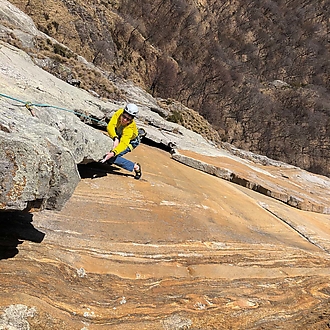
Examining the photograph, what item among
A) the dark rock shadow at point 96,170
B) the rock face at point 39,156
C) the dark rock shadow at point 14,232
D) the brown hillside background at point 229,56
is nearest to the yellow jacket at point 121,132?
the dark rock shadow at point 96,170

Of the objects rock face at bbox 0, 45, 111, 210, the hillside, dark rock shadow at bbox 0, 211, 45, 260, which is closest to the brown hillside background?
the hillside

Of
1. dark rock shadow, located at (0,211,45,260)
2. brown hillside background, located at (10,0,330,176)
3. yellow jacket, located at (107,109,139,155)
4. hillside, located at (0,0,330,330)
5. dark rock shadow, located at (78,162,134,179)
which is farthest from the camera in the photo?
brown hillside background, located at (10,0,330,176)

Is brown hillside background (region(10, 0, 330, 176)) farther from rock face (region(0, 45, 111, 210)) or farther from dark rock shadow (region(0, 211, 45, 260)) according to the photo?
dark rock shadow (region(0, 211, 45, 260))

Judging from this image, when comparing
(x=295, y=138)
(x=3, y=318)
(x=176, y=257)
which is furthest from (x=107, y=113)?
(x=295, y=138)

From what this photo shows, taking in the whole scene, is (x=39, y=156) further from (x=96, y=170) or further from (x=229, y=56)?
(x=229, y=56)

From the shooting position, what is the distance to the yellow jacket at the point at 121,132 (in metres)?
5.04

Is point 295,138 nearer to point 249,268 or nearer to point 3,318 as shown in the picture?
point 249,268

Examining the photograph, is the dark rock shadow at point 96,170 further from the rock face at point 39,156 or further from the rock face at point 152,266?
the rock face at point 39,156

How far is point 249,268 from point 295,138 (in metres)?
36.9

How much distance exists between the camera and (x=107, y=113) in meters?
7.75

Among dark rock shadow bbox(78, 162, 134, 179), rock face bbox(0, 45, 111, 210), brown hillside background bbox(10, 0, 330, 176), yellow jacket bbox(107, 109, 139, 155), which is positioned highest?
brown hillside background bbox(10, 0, 330, 176)

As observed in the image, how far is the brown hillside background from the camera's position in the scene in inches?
941

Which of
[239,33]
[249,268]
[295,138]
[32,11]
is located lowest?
[249,268]

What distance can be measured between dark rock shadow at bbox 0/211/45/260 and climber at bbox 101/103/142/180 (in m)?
1.75
